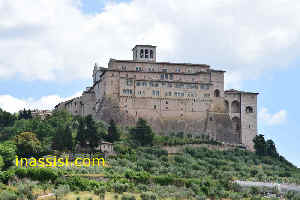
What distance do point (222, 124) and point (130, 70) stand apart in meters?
13.6

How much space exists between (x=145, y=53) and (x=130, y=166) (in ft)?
91.3

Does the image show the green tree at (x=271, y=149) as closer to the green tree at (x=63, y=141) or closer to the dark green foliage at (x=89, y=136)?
the dark green foliage at (x=89, y=136)

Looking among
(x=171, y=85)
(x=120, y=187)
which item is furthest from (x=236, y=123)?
(x=120, y=187)

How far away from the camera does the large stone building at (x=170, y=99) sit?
291 ft

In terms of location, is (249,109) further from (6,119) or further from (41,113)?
(6,119)

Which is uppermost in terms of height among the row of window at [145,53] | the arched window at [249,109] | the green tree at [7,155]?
the row of window at [145,53]

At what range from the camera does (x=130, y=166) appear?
70.1 metres

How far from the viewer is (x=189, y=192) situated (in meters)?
58.5

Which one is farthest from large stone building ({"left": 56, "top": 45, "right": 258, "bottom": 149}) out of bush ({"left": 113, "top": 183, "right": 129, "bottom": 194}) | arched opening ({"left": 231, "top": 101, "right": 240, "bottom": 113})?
bush ({"left": 113, "top": 183, "right": 129, "bottom": 194})

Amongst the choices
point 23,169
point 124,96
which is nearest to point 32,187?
point 23,169

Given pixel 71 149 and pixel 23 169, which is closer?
pixel 23 169

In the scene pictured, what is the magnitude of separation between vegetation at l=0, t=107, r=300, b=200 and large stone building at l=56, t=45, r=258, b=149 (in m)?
2.19

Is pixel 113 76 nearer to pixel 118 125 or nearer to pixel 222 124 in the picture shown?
pixel 118 125

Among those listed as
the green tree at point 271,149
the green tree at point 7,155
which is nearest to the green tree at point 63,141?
the green tree at point 7,155
